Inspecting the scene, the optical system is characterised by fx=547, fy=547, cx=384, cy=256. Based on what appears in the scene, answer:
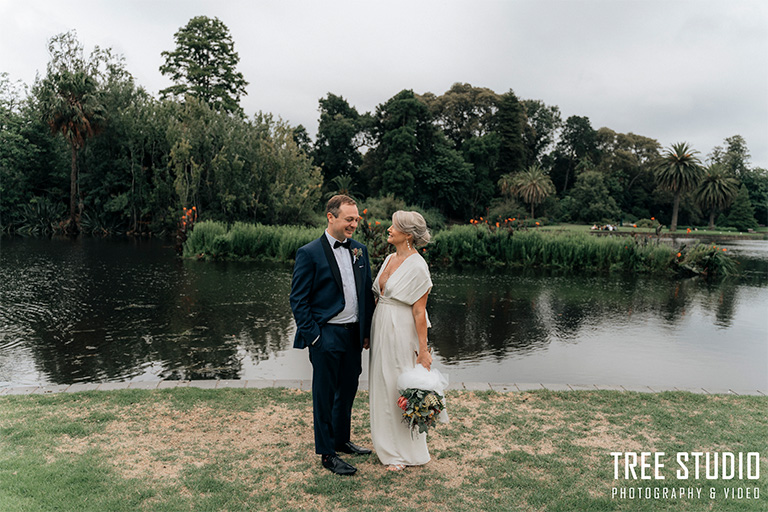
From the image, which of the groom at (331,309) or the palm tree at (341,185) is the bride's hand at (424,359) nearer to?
the groom at (331,309)

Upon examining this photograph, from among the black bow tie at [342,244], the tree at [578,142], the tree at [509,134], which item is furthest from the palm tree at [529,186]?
the black bow tie at [342,244]

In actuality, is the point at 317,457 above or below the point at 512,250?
below

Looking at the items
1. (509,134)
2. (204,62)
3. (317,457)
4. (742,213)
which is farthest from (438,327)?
(742,213)

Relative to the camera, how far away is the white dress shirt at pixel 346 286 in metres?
3.96

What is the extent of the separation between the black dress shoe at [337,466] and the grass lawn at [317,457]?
6 centimetres

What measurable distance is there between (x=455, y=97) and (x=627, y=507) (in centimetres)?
5929

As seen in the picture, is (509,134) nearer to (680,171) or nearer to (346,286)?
(680,171)

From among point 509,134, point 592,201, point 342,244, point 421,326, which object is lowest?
point 421,326

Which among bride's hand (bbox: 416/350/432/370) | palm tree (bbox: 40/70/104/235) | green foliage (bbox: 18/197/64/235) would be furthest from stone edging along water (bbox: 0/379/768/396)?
palm tree (bbox: 40/70/104/235)

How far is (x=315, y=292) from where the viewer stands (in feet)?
12.9

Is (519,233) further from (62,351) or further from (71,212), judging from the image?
(71,212)

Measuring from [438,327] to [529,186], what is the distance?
44983mm

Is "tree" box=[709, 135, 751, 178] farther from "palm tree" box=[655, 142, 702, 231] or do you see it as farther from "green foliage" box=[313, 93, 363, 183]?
"green foliage" box=[313, 93, 363, 183]

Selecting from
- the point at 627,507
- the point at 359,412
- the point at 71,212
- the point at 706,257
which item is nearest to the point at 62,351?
the point at 359,412
